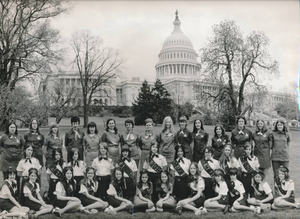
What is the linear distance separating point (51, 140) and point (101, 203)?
5.98 ft

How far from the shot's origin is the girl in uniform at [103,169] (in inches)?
227

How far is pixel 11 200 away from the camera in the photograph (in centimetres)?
535

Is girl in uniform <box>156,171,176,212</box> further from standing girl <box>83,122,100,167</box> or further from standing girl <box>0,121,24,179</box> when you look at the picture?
standing girl <box>0,121,24,179</box>

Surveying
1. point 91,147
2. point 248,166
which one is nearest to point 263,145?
point 248,166

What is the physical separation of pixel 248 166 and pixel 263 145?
78 cm

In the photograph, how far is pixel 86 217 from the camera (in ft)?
17.1

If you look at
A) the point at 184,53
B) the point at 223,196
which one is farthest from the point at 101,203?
the point at 184,53

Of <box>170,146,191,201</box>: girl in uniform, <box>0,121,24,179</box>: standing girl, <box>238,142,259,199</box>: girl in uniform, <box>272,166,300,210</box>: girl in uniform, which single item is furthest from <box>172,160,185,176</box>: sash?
<box>0,121,24,179</box>: standing girl

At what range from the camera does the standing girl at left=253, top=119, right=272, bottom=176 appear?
650 cm

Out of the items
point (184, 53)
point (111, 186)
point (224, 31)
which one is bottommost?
point (111, 186)

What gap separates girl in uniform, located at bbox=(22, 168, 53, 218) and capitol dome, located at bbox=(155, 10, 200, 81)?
7174cm

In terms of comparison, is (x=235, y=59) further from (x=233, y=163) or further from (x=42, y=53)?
(x=233, y=163)

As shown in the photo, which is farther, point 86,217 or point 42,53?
point 42,53

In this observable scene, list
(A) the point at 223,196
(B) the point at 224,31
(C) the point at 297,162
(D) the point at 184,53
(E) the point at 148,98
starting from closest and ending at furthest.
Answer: (A) the point at 223,196 → (C) the point at 297,162 → (B) the point at 224,31 → (E) the point at 148,98 → (D) the point at 184,53
